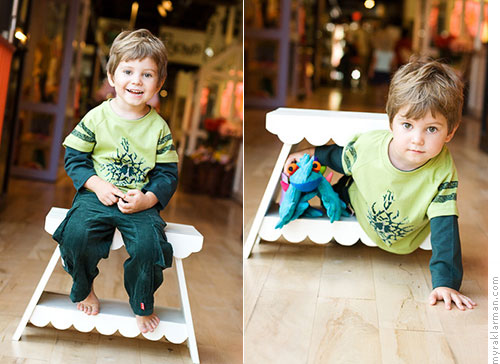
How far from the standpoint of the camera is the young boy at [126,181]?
1478mm

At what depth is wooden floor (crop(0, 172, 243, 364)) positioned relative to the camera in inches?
58.8

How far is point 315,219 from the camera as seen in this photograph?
78.7 inches

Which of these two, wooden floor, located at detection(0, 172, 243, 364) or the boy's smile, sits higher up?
the boy's smile

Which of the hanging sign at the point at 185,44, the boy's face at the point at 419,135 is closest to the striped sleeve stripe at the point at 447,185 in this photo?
the boy's face at the point at 419,135

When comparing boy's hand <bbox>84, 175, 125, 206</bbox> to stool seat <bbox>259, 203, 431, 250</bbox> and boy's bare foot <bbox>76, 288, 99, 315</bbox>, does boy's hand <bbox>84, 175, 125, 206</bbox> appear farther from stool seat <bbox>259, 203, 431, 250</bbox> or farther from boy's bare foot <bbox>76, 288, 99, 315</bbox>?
stool seat <bbox>259, 203, 431, 250</bbox>

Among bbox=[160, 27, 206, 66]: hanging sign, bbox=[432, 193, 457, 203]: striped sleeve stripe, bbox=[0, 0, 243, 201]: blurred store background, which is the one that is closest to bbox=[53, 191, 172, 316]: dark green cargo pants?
bbox=[432, 193, 457, 203]: striped sleeve stripe

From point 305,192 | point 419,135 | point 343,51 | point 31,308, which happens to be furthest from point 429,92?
point 343,51

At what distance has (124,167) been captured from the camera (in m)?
1.55

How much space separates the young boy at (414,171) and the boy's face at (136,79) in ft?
2.08

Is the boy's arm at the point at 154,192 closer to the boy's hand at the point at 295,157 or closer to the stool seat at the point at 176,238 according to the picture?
the stool seat at the point at 176,238

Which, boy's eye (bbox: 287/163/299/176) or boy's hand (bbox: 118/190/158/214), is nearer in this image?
boy's hand (bbox: 118/190/158/214)

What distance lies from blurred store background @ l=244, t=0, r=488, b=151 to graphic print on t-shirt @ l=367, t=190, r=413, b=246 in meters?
1.08

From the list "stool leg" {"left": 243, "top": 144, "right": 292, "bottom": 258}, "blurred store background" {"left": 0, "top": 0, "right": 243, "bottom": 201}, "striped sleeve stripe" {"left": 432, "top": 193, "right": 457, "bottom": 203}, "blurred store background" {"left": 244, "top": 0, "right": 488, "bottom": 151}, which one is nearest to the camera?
"striped sleeve stripe" {"left": 432, "top": 193, "right": 457, "bottom": 203}

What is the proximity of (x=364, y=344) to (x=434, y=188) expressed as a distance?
0.53 metres
